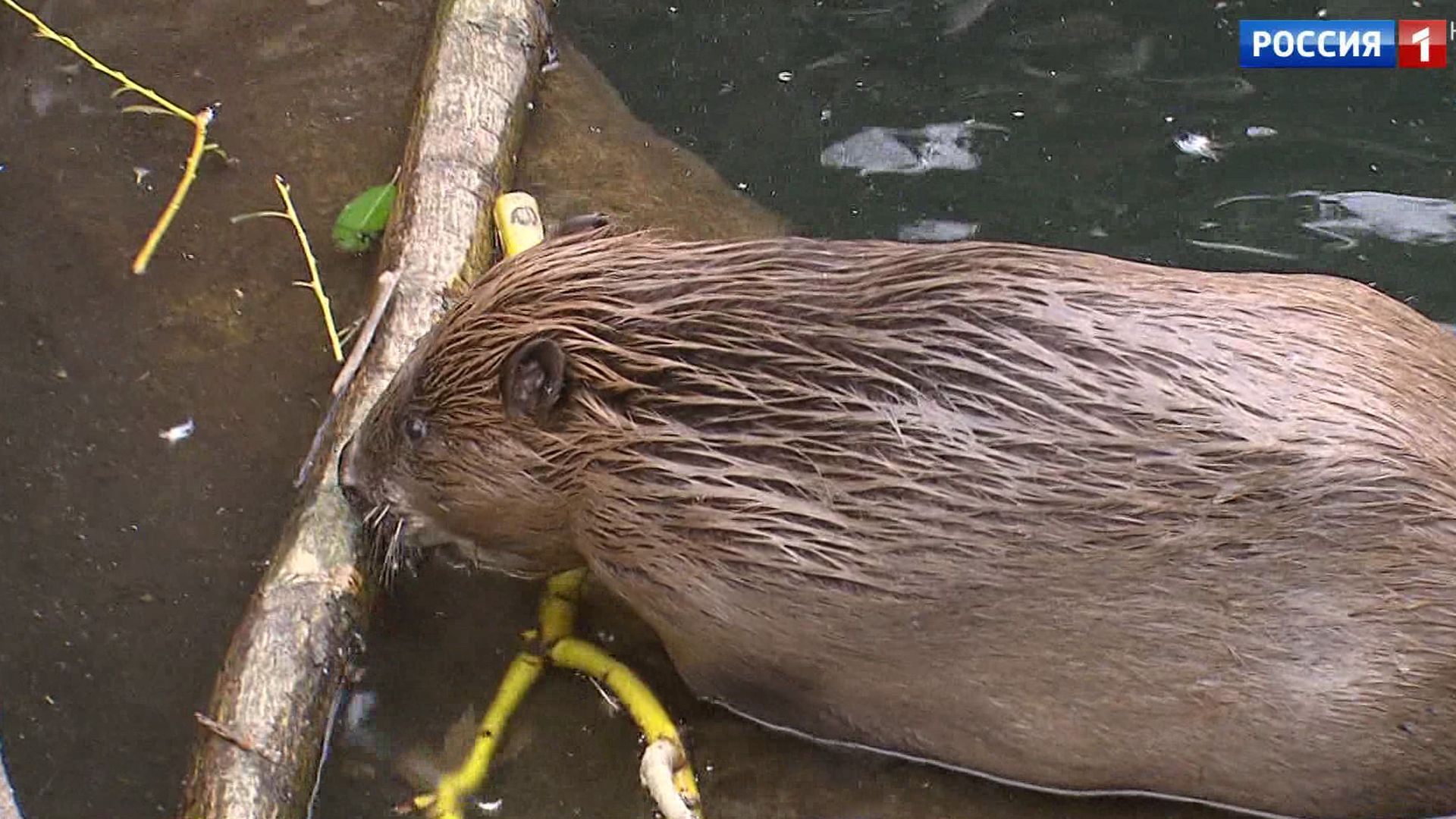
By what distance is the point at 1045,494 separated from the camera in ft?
8.31

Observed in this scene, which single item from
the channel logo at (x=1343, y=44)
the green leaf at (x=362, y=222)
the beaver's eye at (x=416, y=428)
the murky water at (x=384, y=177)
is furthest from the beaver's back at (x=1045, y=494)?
the channel logo at (x=1343, y=44)

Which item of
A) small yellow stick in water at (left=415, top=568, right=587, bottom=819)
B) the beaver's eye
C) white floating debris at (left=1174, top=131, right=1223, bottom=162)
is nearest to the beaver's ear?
the beaver's eye

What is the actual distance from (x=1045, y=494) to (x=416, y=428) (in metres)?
1.11

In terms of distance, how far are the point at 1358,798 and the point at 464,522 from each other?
1587 millimetres

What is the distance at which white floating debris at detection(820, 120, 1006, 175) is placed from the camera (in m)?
4.09

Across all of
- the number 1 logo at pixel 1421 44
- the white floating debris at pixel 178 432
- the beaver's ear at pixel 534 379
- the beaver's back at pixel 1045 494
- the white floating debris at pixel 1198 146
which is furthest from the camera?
the number 1 logo at pixel 1421 44

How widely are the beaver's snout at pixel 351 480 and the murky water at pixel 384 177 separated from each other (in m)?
0.27

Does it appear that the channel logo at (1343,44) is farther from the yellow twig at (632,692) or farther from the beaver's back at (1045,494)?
the yellow twig at (632,692)

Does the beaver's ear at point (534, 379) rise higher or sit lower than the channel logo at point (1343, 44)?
higher

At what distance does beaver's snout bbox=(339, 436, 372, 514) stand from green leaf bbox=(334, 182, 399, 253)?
961 mm

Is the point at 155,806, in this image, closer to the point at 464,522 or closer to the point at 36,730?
the point at 36,730

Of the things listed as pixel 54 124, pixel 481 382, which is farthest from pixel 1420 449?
pixel 54 124

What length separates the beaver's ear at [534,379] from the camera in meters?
2.70

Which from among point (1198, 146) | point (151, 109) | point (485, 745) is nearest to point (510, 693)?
point (485, 745)
